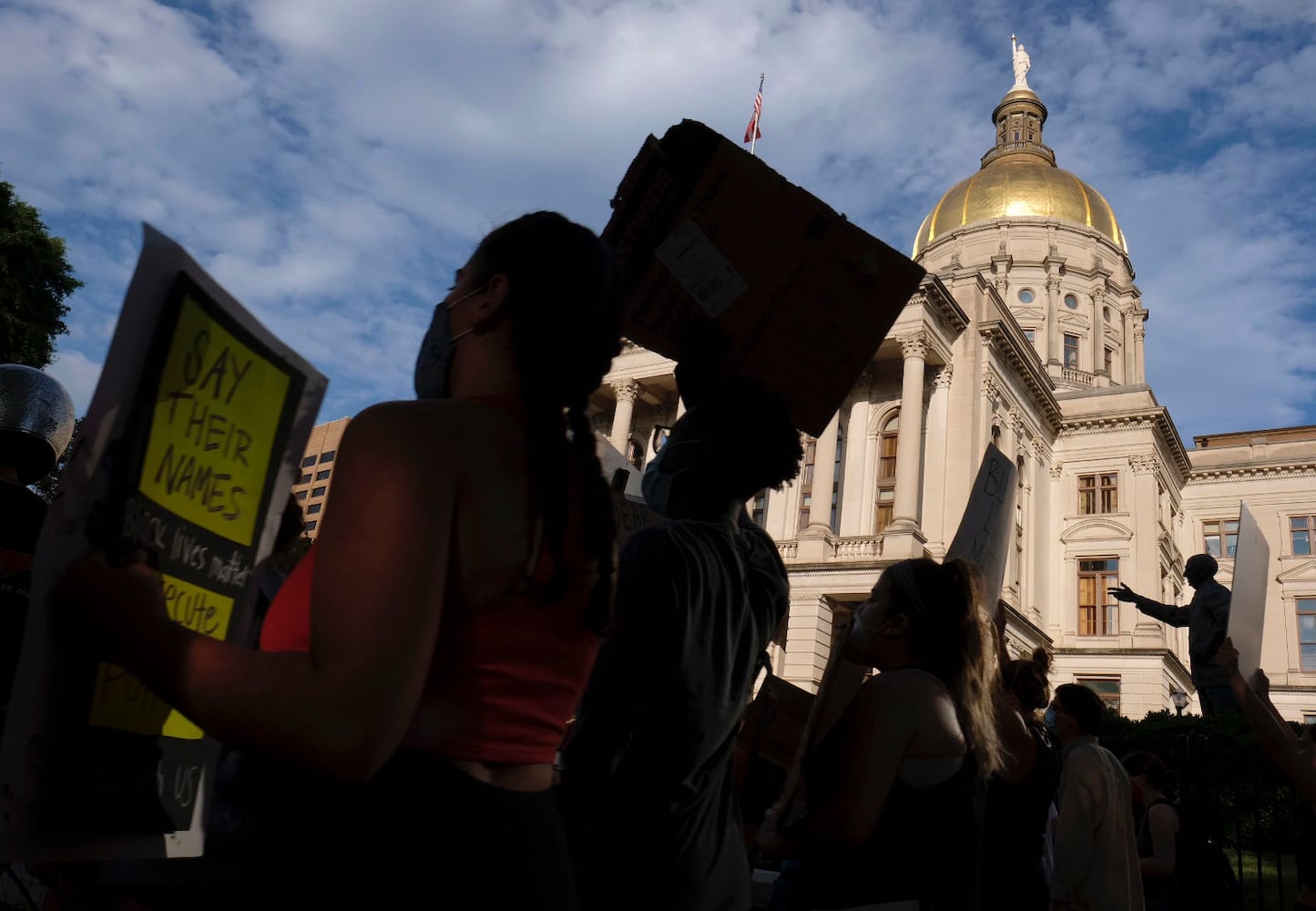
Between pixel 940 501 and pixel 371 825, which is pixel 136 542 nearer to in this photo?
pixel 371 825

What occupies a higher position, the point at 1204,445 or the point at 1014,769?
the point at 1204,445

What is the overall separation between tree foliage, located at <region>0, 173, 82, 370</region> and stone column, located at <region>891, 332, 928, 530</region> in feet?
75.5

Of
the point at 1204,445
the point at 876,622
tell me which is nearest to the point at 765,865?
the point at 876,622

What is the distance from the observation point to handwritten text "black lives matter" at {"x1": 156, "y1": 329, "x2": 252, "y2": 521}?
4.25ft

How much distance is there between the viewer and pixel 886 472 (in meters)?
33.7

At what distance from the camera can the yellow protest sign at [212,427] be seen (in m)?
1.27

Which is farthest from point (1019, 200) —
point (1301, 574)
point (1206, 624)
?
point (1206, 624)

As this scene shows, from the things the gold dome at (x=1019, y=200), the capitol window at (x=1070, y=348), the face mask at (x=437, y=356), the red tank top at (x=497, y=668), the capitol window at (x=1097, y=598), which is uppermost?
the gold dome at (x=1019, y=200)

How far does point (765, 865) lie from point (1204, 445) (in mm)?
55195

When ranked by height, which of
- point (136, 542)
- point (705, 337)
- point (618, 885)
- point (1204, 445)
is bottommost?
point (618, 885)

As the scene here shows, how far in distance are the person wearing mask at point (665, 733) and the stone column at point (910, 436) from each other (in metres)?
28.6

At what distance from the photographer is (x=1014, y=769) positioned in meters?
3.83

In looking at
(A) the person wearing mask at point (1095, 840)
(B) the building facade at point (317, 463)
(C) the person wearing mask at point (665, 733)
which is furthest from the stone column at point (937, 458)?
(B) the building facade at point (317, 463)

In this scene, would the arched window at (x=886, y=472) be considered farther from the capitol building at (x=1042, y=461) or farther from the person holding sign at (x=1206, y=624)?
the person holding sign at (x=1206, y=624)
